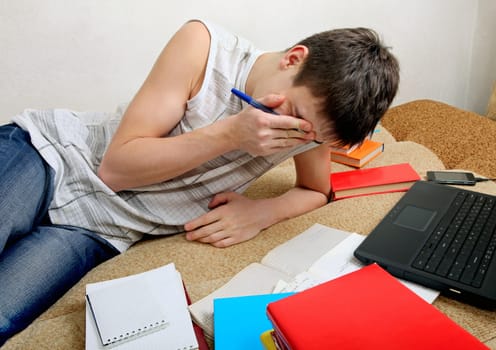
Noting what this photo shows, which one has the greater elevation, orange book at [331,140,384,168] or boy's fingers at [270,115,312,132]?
boy's fingers at [270,115,312,132]

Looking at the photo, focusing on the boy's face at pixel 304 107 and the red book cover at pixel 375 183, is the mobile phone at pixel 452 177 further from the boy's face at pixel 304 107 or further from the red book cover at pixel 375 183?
the boy's face at pixel 304 107

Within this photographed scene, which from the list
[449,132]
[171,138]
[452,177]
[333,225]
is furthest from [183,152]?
[449,132]

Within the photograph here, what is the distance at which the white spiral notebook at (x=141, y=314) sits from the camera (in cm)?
63

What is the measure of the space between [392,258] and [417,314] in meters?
0.19

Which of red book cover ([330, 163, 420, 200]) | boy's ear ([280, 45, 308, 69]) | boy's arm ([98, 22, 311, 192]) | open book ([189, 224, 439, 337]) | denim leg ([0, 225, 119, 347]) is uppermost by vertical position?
boy's ear ([280, 45, 308, 69])

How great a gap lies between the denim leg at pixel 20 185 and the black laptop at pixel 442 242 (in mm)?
677

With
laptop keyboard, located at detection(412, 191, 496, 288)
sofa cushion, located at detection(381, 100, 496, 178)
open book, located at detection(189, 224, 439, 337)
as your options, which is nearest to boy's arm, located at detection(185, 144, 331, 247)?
open book, located at detection(189, 224, 439, 337)

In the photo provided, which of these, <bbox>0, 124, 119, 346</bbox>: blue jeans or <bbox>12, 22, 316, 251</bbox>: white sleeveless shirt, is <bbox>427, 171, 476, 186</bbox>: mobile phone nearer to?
<bbox>12, 22, 316, 251</bbox>: white sleeveless shirt

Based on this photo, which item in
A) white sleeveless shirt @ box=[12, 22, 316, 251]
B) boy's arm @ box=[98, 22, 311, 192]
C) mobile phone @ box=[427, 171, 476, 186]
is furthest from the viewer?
mobile phone @ box=[427, 171, 476, 186]

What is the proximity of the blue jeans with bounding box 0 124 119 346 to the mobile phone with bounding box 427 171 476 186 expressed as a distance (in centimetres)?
82

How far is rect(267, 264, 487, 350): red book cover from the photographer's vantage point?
55 centimetres

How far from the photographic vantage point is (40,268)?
831 millimetres

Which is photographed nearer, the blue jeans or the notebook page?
the notebook page

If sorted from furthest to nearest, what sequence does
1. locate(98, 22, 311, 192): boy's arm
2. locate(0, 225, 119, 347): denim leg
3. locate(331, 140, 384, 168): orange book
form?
locate(331, 140, 384, 168): orange book
locate(98, 22, 311, 192): boy's arm
locate(0, 225, 119, 347): denim leg
